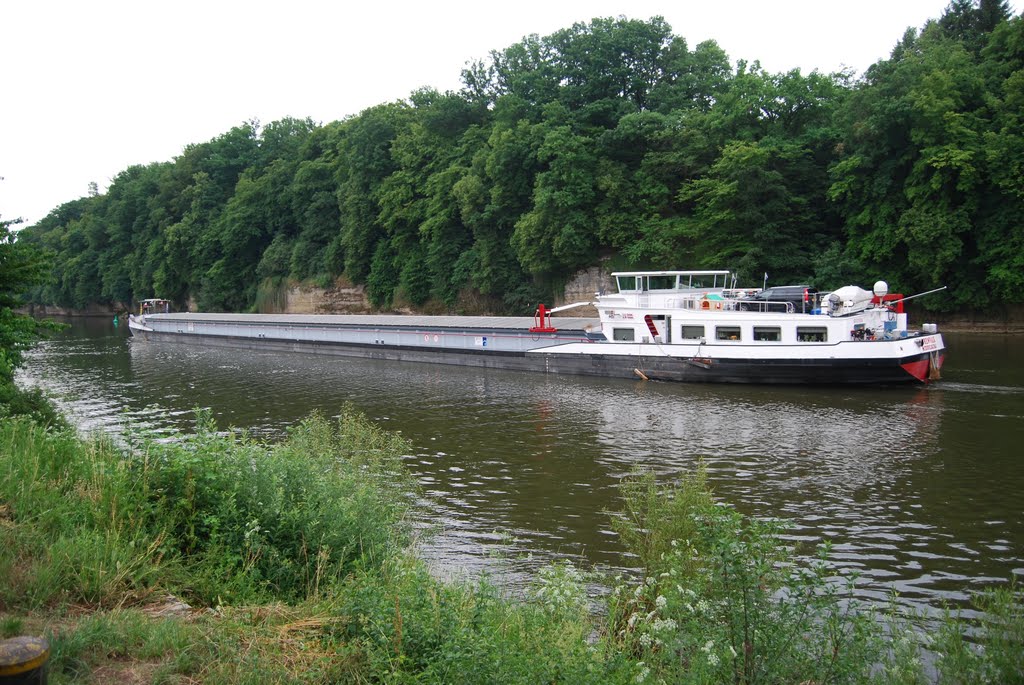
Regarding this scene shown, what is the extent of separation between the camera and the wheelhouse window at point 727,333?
92.7ft

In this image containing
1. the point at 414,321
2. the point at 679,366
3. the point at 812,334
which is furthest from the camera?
the point at 414,321

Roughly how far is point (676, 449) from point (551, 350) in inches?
612

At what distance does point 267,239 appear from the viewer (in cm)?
8094

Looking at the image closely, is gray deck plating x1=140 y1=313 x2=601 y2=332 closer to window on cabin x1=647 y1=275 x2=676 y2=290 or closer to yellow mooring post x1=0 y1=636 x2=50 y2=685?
window on cabin x1=647 y1=275 x2=676 y2=290

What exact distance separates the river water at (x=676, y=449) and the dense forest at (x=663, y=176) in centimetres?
913

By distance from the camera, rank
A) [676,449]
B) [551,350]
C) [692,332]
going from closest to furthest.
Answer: [676,449] < [692,332] < [551,350]

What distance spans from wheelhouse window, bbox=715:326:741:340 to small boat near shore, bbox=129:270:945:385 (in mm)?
39

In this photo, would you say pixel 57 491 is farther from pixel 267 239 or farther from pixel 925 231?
pixel 267 239

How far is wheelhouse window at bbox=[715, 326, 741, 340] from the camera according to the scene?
2827 cm

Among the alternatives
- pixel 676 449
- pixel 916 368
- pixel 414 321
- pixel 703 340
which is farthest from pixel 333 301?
pixel 676 449

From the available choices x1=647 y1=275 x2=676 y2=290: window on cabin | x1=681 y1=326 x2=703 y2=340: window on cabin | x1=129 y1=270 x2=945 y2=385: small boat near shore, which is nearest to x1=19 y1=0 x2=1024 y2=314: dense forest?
x1=129 y1=270 x2=945 y2=385: small boat near shore

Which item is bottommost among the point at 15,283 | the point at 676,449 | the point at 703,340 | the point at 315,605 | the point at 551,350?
the point at 676,449

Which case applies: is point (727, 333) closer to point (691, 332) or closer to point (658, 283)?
point (691, 332)

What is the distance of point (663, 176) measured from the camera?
47.4m
